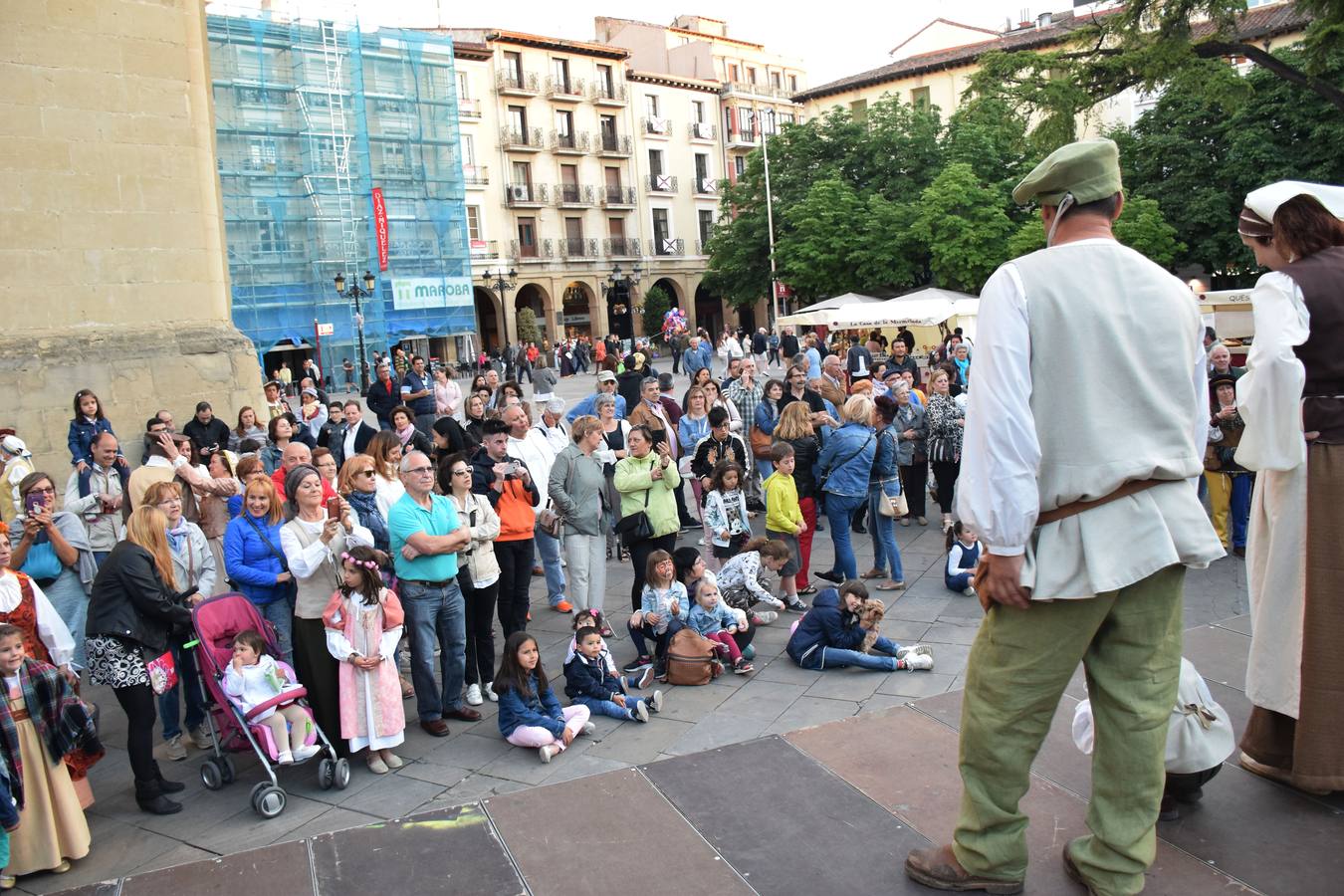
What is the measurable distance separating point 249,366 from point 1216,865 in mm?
10068

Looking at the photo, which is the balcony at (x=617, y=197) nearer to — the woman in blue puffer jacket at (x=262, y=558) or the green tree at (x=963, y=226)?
the green tree at (x=963, y=226)

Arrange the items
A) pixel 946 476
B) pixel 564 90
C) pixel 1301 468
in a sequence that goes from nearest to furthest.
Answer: pixel 1301 468 → pixel 946 476 → pixel 564 90

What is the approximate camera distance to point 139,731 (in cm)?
496

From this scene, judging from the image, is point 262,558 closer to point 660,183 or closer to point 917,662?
point 917,662

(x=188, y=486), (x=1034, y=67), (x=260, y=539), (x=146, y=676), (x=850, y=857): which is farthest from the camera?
(x=1034, y=67)

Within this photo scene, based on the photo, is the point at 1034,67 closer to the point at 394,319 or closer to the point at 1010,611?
the point at 1010,611

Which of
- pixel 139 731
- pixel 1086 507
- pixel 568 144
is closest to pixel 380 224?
pixel 568 144

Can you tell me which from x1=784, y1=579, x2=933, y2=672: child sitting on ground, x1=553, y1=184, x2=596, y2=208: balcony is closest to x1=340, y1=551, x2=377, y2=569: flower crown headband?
x1=784, y1=579, x2=933, y2=672: child sitting on ground

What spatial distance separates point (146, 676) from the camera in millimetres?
A: 4996

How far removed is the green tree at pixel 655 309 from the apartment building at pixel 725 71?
7.17 m

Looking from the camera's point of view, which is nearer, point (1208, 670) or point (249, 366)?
point (1208, 670)

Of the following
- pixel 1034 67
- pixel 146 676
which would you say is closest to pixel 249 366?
pixel 146 676

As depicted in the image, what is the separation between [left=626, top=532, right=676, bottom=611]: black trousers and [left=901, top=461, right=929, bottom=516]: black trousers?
3.70m

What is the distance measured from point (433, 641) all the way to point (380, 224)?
3267cm
